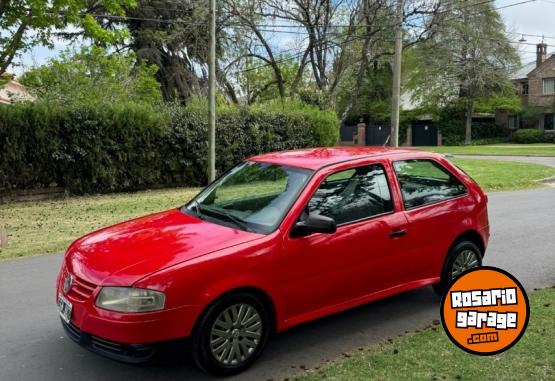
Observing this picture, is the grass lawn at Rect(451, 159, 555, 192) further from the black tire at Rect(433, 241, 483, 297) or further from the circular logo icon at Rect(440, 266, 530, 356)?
the circular logo icon at Rect(440, 266, 530, 356)

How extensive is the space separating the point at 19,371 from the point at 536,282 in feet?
17.4

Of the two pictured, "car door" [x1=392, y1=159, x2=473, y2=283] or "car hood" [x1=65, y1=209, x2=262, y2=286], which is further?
"car door" [x1=392, y1=159, x2=473, y2=283]

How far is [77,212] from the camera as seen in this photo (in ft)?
39.9

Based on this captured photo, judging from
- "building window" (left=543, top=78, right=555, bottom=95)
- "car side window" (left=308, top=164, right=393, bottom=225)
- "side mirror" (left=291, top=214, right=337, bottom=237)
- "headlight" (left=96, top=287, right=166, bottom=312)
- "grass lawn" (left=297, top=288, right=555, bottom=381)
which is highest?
"building window" (left=543, top=78, right=555, bottom=95)

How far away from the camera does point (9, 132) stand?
13844mm

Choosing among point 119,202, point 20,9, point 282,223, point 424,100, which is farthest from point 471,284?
point 424,100

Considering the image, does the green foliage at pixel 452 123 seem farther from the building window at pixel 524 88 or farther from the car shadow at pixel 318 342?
the car shadow at pixel 318 342

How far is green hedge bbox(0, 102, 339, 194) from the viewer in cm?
1412

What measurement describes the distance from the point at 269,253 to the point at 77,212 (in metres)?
9.33

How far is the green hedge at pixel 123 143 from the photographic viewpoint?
14.1 m

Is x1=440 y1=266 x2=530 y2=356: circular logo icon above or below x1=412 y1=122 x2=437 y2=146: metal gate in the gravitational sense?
below

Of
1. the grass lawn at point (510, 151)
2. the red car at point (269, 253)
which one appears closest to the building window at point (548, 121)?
the grass lawn at point (510, 151)

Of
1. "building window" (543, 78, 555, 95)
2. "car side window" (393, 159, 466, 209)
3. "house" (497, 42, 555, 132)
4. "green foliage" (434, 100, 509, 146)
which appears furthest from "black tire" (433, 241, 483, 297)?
"building window" (543, 78, 555, 95)

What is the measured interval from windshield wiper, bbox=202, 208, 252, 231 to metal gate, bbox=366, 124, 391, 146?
1659 inches
